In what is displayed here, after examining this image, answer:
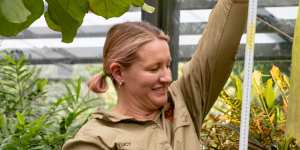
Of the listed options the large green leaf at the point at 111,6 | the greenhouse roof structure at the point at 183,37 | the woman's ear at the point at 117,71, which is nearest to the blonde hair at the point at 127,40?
the woman's ear at the point at 117,71

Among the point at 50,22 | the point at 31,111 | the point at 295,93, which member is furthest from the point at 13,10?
the point at 31,111

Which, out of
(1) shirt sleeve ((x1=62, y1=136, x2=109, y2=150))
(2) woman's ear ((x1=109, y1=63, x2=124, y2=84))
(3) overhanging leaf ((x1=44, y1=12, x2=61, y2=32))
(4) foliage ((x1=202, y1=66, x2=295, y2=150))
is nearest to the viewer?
(3) overhanging leaf ((x1=44, y1=12, x2=61, y2=32))

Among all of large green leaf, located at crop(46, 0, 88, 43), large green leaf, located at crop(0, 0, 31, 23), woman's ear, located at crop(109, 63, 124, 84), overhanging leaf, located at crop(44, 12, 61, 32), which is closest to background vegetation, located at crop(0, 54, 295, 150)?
woman's ear, located at crop(109, 63, 124, 84)

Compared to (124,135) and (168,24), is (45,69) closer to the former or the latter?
(168,24)

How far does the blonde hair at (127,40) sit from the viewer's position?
2.77 m

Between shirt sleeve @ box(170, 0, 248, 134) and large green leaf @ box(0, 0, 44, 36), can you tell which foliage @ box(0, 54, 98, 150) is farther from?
large green leaf @ box(0, 0, 44, 36)

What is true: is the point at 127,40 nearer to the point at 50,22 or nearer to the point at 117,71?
the point at 117,71

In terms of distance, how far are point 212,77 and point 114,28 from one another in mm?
402

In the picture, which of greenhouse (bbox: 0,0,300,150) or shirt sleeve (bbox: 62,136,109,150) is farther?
shirt sleeve (bbox: 62,136,109,150)

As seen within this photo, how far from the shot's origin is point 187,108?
2.86 meters

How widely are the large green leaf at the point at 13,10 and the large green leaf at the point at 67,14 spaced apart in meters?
0.24

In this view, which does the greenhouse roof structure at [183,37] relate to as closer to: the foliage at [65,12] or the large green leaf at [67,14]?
the foliage at [65,12]

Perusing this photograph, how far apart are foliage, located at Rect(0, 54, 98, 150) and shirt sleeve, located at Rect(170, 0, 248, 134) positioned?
1.43 m

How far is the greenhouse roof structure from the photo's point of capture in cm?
498
